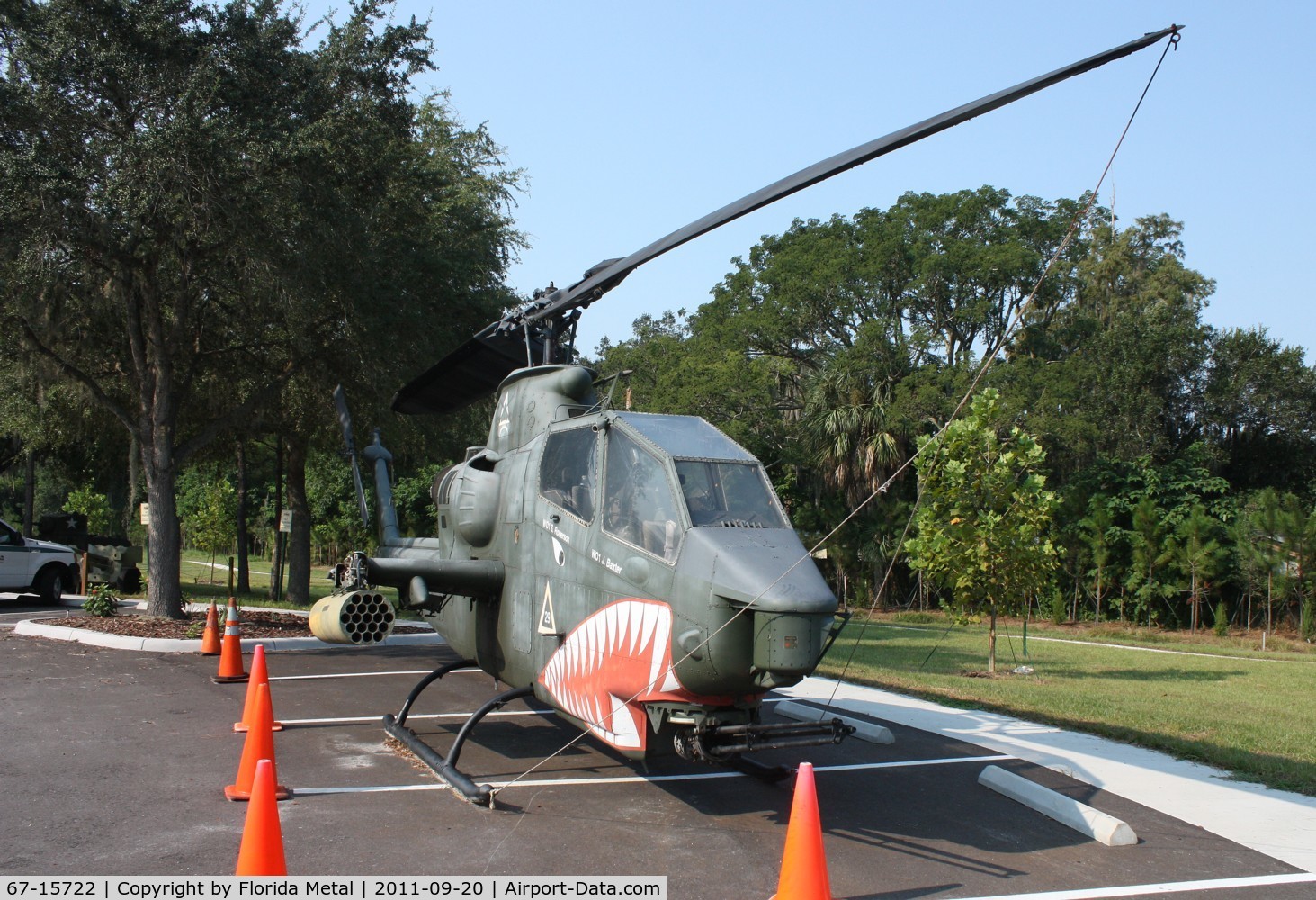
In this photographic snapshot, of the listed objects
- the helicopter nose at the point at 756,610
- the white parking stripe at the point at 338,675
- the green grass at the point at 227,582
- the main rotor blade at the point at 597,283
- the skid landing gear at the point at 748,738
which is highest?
the main rotor blade at the point at 597,283

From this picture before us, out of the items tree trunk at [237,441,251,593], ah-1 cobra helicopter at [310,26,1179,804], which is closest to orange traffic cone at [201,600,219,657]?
ah-1 cobra helicopter at [310,26,1179,804]

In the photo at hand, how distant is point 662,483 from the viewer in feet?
21.1

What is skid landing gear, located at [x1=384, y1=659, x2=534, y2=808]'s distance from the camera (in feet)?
22.6

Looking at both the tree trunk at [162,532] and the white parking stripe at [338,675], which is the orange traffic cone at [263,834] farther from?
the tree trunk at [162,532]

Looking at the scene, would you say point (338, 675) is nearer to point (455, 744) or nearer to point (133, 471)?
point (455, 744)

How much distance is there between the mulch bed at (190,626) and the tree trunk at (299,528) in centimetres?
544

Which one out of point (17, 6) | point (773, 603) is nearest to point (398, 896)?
point (773, 603)

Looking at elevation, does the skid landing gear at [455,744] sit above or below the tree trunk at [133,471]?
below

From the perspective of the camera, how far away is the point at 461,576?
26.4ft

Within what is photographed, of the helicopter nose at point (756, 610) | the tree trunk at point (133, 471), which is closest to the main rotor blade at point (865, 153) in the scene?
the helicopter nose at point (756, 610)

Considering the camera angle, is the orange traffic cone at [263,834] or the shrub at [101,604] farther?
the shrub at [101,604]

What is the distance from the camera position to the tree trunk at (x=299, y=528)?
23125 mm

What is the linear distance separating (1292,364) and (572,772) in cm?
3411

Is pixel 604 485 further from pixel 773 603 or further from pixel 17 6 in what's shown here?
pixel 17 6
